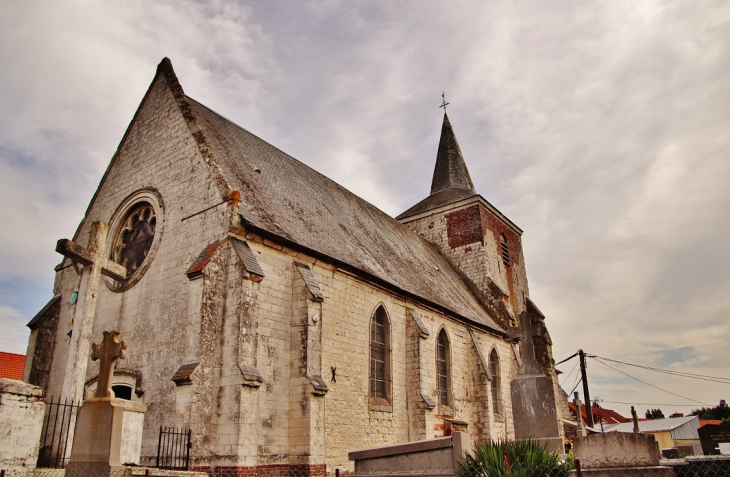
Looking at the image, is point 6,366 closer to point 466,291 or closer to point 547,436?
point 466,291

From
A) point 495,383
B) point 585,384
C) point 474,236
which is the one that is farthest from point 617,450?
point 474,236

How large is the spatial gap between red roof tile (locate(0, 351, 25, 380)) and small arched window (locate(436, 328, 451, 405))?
17.8 m

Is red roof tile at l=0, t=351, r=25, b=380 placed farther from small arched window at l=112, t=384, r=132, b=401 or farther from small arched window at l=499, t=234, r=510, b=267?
small arched window at l=499, t=234, r=510, b=267

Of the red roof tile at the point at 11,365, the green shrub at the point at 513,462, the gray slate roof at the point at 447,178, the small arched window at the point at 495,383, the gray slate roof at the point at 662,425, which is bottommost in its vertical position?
the green shrub at the point at 513,462

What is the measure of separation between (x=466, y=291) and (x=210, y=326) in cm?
1535

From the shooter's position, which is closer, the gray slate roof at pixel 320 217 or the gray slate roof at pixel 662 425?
the gray slate roof at pixel 320 217

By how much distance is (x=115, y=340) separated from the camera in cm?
734

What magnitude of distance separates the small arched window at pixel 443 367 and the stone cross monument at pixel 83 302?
36.0 feet

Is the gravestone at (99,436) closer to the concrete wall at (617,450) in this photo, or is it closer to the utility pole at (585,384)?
the concrete wall at (617,450)

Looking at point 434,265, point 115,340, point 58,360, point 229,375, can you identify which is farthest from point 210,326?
point 434,265

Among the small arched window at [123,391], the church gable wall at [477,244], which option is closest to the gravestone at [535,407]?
the small arched window at [123,391]

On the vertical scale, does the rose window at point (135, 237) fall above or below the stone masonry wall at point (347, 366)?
above

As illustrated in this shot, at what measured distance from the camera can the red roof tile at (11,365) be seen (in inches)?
880

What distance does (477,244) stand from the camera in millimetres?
25250
